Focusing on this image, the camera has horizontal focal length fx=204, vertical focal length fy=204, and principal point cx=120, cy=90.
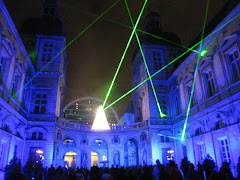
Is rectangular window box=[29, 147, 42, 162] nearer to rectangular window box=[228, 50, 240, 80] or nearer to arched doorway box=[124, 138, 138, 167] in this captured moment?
arched doorway box=[124, 138, 138, 167]

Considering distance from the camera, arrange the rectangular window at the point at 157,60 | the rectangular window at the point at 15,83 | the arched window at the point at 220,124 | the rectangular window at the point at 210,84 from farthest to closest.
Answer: the rectangular window at the point at 157,60 < the rectangular window at the point at 15,83 < the rectangular window at the point at 210,84 < the arched window at the point at 220,124

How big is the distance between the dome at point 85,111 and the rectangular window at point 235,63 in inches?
1384

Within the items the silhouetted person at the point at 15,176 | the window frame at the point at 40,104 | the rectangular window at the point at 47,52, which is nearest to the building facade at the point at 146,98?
the rectangular window at the point at 47,52

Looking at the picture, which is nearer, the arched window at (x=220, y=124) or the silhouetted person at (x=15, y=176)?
the silhouetted person at (x=15, y=176)

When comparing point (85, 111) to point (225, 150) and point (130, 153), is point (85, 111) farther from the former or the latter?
point (225, 150)

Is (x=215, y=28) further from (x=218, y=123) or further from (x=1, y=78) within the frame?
(x=1, y=78)

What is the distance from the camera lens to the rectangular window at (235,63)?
15.4 meters

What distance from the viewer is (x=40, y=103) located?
79.0ft

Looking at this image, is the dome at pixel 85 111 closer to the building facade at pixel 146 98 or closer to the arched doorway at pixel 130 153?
the arched doorway at pixel 130 153

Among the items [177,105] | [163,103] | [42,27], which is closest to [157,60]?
[163,103]

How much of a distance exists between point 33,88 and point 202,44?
19481 mm

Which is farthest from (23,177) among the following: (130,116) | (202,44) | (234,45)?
(130,116)

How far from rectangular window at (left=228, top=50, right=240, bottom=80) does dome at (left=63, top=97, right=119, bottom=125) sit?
1384 inches

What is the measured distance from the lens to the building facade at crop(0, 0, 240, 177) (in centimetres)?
1611
